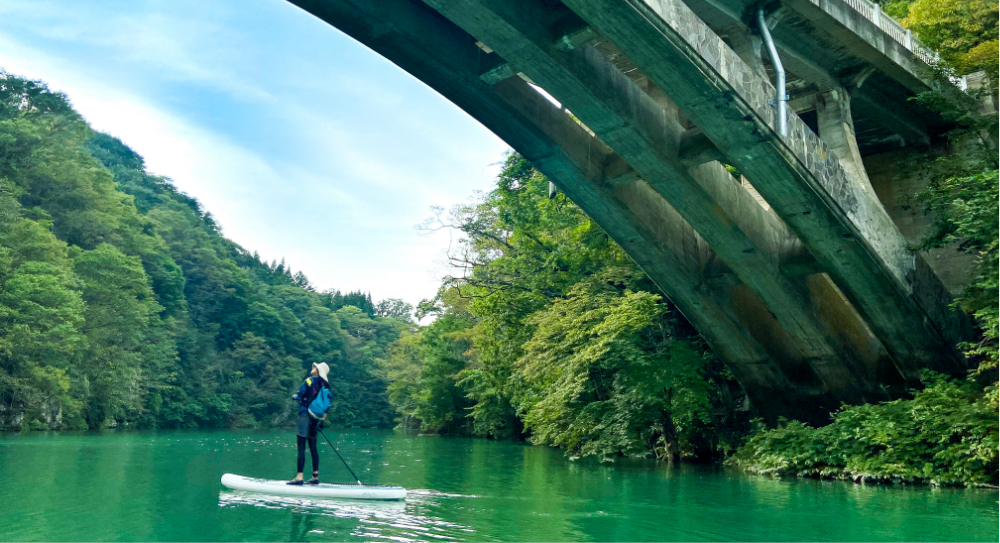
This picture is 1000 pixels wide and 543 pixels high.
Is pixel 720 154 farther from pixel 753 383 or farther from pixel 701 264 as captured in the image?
pixel 753 383

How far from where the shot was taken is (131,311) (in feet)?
125

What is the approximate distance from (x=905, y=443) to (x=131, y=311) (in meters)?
35.7

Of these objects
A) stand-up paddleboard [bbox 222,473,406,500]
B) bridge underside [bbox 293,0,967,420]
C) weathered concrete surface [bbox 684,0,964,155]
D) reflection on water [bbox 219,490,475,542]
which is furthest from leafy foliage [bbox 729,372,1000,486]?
stand-up paddleboard [bbox 222,473,406,500]

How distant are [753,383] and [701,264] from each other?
2480 millimetres

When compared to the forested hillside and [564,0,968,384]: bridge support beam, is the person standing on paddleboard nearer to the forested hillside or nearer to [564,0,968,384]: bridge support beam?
[564,0,968,384]: bridge support beam

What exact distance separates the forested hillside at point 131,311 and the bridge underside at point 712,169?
26146 mm

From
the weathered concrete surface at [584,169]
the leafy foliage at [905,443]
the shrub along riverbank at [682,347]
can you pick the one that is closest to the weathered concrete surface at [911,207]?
the shrub along riverbank at [682,347]

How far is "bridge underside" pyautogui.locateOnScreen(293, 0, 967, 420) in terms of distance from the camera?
9.24 meters

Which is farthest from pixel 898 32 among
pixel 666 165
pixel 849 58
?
pixel 666 165

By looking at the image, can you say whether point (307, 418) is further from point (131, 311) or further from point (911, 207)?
point (131, 311)

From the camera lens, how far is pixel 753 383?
1417 centimetres

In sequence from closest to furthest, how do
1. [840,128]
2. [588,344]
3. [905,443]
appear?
[905,443]
[840,128]
[588,344]

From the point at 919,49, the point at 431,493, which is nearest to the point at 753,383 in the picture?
the point at 919,49

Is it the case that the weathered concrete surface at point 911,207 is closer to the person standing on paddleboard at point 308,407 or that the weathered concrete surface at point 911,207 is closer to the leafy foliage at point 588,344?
the leafy foliage at point 588,344
